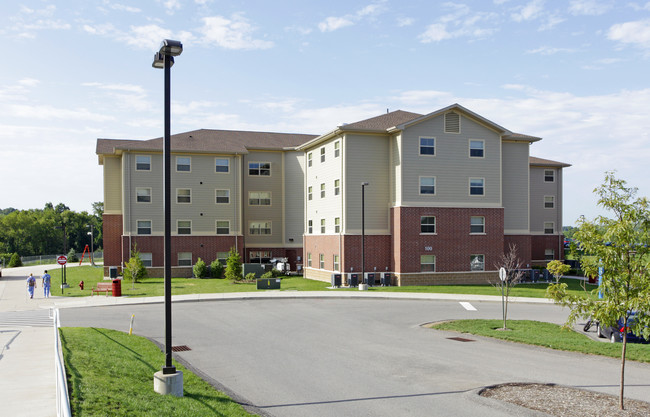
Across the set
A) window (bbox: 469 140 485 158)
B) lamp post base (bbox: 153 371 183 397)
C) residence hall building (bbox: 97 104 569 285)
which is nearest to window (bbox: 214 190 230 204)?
residence hall building (bbox: 97 104 569 285)

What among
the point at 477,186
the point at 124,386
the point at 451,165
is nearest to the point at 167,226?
the point at 124,386

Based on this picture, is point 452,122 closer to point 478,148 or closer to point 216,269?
point 478,148

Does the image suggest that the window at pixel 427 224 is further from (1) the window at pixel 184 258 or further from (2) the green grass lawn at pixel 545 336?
(1) the window at pixel 184 258

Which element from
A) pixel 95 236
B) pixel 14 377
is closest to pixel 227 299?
pixel 14 377

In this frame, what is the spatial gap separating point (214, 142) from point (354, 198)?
18519mm

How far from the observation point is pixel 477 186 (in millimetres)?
40812

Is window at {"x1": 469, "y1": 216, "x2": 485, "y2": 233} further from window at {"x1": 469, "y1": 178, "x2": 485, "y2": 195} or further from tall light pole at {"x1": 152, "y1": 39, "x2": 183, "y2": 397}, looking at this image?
tall light pole at {"x1": 152, "y1": 39, "x2": 183, "y2": 397}

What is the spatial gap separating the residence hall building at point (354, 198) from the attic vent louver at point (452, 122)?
0.11 m

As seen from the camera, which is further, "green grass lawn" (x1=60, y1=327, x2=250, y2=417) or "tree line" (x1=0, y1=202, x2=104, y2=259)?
"tree line" (x1=0, y1=202, x2=104, y2=259)

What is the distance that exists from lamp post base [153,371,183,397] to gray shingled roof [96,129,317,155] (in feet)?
130

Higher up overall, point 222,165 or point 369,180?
point 222,165

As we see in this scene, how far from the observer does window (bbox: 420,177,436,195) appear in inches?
1548

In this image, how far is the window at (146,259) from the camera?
48.6m

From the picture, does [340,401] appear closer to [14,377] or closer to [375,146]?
[14,377]
